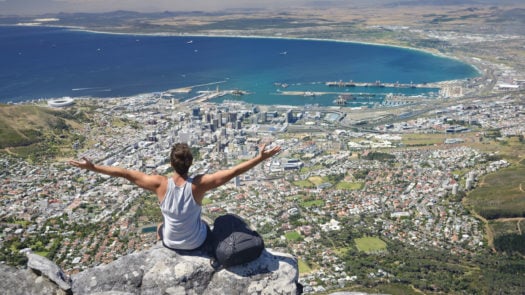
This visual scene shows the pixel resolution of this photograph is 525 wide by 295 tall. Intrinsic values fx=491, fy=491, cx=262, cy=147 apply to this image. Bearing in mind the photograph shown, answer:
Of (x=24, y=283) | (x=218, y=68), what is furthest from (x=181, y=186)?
(x=218, y=68)

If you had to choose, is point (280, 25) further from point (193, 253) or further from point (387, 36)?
point (193, 253)

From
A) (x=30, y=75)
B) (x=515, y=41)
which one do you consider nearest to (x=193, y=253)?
(x=30, y=75)

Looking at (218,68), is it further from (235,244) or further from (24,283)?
(24,283)

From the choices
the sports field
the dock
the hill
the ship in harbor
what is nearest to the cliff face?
the sports field

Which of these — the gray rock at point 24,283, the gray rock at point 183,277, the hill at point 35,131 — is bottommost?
the hill at point 35,131

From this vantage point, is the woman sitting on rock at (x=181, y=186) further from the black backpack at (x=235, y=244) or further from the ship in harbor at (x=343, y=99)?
Answer: the ship in harbor at (x=343, y=99)

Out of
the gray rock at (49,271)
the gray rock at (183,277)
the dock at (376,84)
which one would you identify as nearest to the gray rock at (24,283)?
the gray rock at (49,271)

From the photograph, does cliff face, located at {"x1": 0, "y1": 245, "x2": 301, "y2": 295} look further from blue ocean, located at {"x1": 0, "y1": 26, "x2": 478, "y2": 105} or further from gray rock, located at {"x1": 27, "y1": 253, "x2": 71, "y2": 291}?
blue ocean, located at {"x1": 0, "y1": 26, "x2": 478, "y2": 105}
